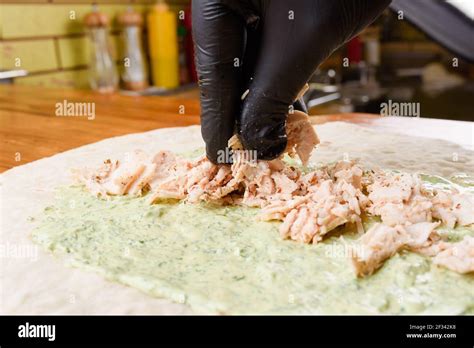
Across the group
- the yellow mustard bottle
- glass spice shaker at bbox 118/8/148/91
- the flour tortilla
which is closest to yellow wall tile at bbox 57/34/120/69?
glass spice shaker at bbox 118/8/148/91

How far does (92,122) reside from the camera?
96.7 inches

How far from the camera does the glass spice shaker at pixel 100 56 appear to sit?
352 centimetres

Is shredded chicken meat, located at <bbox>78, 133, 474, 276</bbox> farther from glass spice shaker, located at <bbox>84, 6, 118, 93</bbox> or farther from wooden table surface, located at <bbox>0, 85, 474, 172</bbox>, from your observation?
glass spice shaker, located at <bbox>84, 6, 118, 93</bbox>

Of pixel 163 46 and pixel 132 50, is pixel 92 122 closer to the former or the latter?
Result: pixel 132 50

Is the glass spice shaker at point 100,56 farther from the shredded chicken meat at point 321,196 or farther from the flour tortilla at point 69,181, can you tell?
the shredded chicken meat at point 321,196

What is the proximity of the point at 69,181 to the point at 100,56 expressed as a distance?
2128mm

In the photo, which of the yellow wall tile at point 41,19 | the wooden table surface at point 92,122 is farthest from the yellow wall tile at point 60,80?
the wooden table surface at point 92,122

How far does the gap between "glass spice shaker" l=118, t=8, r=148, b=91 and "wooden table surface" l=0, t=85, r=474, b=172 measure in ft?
2.57

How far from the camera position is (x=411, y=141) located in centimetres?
200

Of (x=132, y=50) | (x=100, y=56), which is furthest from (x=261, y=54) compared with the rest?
(x=132, y=50)

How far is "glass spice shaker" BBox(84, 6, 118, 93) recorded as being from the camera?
3.52 m

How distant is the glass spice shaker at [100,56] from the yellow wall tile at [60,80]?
0.07 m

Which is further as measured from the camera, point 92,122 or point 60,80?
point 60,80

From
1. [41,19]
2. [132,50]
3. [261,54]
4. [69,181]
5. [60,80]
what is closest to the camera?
[261,54]
